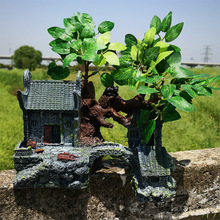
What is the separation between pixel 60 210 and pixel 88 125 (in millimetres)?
981

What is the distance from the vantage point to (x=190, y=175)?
2.97m

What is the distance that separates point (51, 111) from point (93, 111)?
1.45 feet

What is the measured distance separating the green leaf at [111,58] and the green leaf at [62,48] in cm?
36

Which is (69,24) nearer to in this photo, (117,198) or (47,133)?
(47,133)

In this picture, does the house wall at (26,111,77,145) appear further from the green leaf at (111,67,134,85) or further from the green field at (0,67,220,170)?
the green field at (0,67,220,170)

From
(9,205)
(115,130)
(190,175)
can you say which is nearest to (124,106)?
(190,175)

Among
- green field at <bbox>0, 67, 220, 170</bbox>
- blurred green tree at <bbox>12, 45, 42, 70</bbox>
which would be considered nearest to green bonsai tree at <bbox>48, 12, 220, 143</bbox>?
green field at <bbox>0, 67, 220, 170</bbox>

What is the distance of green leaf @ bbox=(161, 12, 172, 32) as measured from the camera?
2328 mm

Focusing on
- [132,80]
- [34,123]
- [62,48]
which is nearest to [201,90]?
[132,80]

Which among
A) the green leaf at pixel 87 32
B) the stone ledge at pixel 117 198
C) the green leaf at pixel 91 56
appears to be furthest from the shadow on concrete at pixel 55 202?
the green leaf at pixel 87 32

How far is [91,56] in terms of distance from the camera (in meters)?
2.15

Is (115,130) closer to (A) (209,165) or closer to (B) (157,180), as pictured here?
(A) (209,165)

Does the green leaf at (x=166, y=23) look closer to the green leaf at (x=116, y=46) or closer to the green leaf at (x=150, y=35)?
the green leaf at (x=150, y=35)

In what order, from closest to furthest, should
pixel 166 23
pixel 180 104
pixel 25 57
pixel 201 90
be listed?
pixel 180 104 → pixel 201 90 → pixel 166 23 → pixel 25 57
